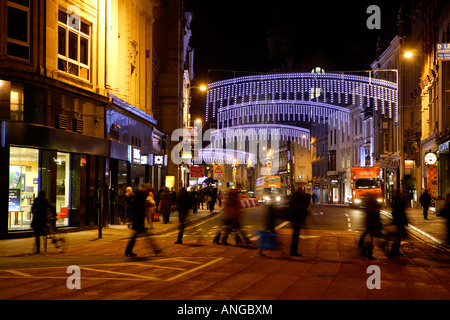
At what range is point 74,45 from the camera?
26422mm

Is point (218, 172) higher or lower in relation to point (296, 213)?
higher

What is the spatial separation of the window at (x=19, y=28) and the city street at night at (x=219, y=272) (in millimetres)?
7115

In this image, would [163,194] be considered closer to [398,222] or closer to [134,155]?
[134,155]

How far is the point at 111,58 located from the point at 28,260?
16.4 m

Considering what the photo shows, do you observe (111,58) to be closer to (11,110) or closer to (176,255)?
(11,110)

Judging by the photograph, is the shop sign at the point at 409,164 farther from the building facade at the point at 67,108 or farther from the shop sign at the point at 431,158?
the building facade at the point at 67,108

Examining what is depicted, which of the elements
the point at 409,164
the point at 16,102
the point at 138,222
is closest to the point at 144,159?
the point at 16,102

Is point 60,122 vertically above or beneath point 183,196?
above

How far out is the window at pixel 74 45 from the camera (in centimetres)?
2514

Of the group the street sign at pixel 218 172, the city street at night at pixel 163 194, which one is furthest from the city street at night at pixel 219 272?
the street sign at pixel 218 172

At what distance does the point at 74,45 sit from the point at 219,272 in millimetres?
17261

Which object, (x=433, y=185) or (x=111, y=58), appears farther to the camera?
(x=433, y=185)
